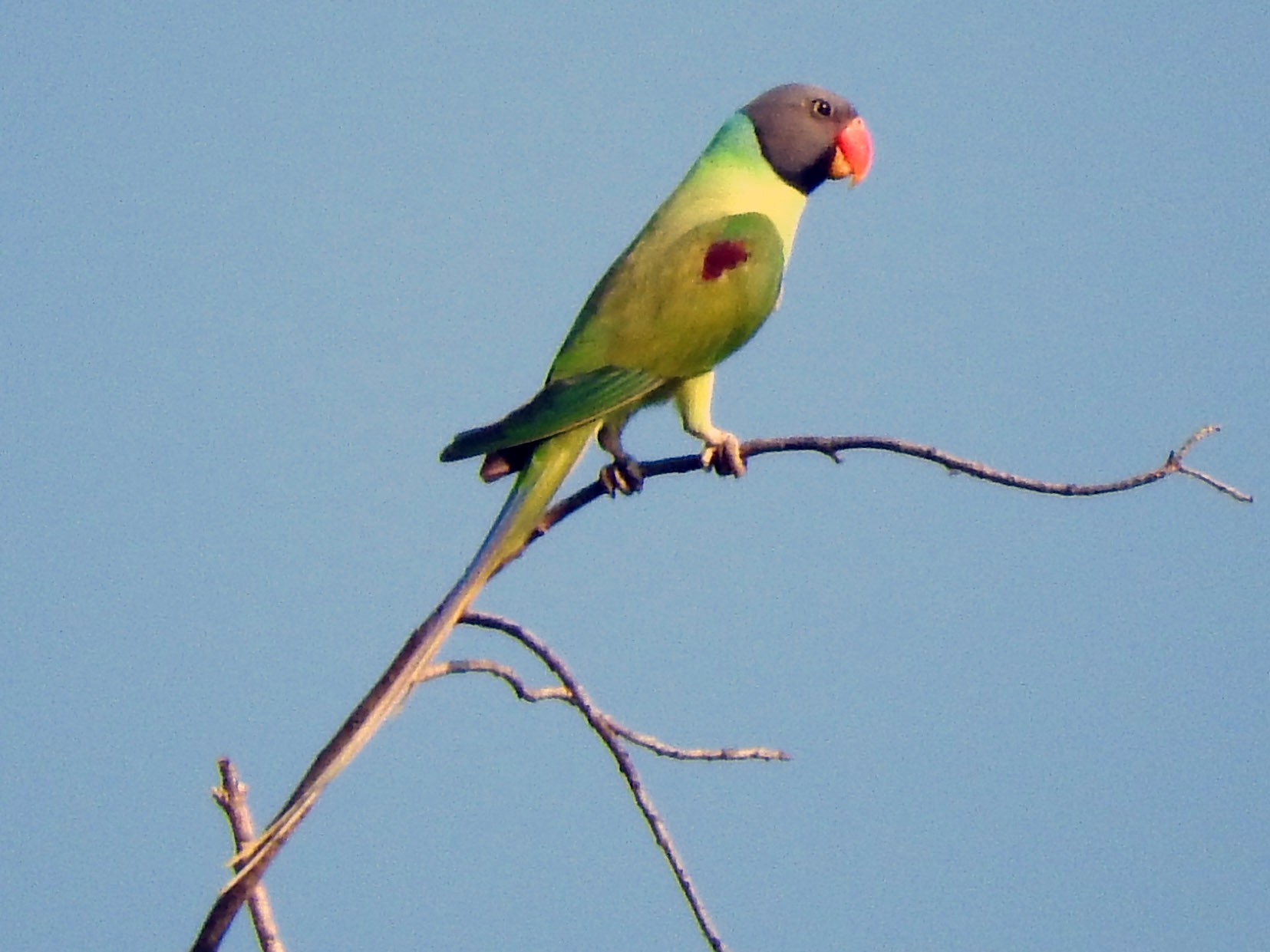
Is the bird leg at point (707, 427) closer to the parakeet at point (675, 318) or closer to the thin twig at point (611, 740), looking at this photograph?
the parakeet at point (675, 318)

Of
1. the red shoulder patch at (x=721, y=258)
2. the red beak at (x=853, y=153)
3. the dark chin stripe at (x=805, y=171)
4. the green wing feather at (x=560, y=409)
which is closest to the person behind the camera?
the green wing feather at (x=560, y=409)

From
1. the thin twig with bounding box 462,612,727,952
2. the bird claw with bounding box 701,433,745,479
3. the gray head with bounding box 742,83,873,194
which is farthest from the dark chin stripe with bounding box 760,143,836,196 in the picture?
the thin twig with bounding box 462,612,727,952

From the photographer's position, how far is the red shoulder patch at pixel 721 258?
3.98 metres

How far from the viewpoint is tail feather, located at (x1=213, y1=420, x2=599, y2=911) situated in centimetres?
238

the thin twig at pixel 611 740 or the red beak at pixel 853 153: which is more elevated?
the red beak at pixel 853 153

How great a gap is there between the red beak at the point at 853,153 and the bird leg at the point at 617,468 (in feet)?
4.77

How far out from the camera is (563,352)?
13.0 feet

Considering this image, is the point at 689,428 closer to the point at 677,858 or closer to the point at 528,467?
the point at 528,467

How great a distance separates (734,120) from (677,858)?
2.80 meters

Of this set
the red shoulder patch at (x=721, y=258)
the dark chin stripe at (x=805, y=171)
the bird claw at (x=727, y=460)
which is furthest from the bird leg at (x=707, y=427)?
the dark chin stripe at (x=805, y=171)

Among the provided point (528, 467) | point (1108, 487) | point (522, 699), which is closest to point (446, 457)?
point (528, 467)

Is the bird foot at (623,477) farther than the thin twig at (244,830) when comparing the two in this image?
Yes

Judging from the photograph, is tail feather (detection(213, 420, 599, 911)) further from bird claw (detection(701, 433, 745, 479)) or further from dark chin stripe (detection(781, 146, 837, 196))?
dark chin stripe (detection(781, 146, 837, 196))

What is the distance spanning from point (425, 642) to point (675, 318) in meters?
1.50
